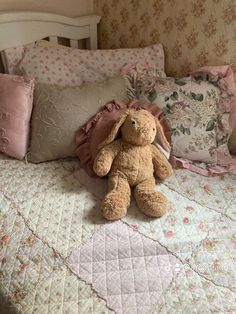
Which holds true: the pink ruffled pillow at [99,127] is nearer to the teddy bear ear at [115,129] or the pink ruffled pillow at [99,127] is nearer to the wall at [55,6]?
the teddy bear ear at [115,129]

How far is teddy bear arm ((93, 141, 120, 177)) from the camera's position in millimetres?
1220

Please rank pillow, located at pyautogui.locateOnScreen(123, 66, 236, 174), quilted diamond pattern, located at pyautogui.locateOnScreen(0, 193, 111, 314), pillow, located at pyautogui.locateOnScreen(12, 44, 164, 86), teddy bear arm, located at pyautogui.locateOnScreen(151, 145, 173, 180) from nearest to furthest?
quilted diamond pattern, located at pyautogui.locateOnScreen(0, 193, 111, 314) < teddy bear arm, located at pyautogui.locateOnScreen(151, 145, 173, 180) < pillow, located at pyautogui.locateOnScreen(123, 66, 236, 174) < pillow, located at pyautogui.locateOnScreen(12, 44, 164, 86)

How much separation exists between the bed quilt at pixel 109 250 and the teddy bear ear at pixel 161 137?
0.49 ft

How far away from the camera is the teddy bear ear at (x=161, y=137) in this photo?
50.3 inches

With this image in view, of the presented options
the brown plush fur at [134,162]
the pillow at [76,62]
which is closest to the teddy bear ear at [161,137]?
the brown plush fur at [134,162]

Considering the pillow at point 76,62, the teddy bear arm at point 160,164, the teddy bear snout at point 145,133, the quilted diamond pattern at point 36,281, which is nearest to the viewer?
the quilted diamond pattern at point 36,281

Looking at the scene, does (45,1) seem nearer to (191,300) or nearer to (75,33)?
(75,33)

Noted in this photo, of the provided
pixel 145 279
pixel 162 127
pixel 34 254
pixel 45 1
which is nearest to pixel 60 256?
pixel 34 254

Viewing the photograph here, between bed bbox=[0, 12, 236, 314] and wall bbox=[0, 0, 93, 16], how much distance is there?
2.60 feet

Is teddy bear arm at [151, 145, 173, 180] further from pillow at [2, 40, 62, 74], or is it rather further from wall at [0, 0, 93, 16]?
wall at [0, 0, 93, 16]

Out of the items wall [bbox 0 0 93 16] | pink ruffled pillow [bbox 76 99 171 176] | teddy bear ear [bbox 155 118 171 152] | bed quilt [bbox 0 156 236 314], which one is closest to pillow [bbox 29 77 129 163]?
pink ruffled pillow [bbox 76 99 171 176]

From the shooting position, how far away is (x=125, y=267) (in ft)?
3.16

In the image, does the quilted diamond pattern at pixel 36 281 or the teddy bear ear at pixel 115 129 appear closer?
the quilted diamond pattern at pixel 36 281

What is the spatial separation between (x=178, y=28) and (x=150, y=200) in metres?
0.89
